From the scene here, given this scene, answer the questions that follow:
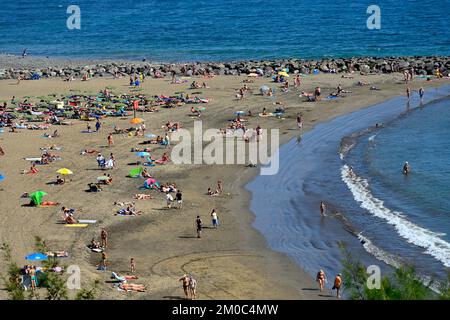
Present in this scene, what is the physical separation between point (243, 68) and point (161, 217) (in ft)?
136

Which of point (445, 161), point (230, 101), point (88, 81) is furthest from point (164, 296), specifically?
point (88, 81)

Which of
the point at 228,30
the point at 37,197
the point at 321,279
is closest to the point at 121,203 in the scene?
the point at 37,197

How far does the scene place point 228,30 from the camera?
4257 inches

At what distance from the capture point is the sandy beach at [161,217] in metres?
28.9

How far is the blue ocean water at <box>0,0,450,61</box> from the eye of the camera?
91.4 m

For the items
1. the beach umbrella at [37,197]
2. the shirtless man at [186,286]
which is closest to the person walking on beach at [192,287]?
the shirtless man at [186,286]

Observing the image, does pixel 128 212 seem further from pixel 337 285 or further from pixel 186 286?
pixel 337 285

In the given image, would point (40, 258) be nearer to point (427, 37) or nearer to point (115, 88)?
point (115, 88)

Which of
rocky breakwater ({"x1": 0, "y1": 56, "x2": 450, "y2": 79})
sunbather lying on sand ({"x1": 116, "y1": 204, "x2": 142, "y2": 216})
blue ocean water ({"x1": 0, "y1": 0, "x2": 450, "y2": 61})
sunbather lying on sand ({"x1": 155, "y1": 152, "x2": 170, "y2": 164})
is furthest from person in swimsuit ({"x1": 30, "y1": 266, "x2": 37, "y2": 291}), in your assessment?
blue ocean water ({"x1": 0, "y1": 0, "x2": 450, "y2": 61})

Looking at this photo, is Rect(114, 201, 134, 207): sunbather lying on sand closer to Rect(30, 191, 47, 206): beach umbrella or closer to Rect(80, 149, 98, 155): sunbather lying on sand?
Rect(30, 191, 47, 206): beach umbrella

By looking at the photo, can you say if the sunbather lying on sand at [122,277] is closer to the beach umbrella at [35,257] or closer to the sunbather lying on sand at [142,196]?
the beach umbrella at [35,257]

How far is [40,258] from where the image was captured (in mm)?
29875

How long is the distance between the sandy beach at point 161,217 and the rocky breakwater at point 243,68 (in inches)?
530

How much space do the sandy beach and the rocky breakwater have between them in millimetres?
13461
